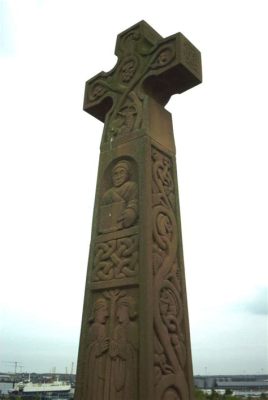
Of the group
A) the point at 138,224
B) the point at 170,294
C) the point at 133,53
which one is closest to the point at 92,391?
the point at 170,294

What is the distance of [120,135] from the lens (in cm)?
510

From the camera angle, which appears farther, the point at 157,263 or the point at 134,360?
the point at 157,263

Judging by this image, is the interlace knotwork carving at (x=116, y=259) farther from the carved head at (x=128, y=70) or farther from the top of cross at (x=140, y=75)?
the carved head at (x=128, y=70)

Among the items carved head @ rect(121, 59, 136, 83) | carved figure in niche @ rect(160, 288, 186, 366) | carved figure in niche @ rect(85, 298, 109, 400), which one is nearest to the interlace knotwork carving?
carved figure in niche @ rect(85, 298, 109, 400)

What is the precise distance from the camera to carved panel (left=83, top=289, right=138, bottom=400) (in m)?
3.68

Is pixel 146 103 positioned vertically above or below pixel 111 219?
above

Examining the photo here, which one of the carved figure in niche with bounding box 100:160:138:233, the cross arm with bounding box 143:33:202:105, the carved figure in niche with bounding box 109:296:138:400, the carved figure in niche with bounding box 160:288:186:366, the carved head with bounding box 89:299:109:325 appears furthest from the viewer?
→ the cross arm with bounding box 143:33:202:105

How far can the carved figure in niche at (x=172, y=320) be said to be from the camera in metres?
3.96

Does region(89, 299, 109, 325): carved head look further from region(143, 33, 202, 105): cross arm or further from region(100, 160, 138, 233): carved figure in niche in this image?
region(143, 33, 202, 105): cross arm

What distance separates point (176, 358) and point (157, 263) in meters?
0.93

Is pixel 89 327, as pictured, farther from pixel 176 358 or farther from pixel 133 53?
pixel 133 53

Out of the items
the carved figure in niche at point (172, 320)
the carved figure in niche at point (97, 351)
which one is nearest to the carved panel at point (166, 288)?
the carved figure in niche at point (172, 320)

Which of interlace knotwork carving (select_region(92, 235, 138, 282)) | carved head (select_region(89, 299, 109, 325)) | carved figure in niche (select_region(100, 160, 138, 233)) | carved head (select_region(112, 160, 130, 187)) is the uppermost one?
carved head (select_region(112, 160, 130, 187))

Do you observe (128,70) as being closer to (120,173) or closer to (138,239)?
(120,173)
